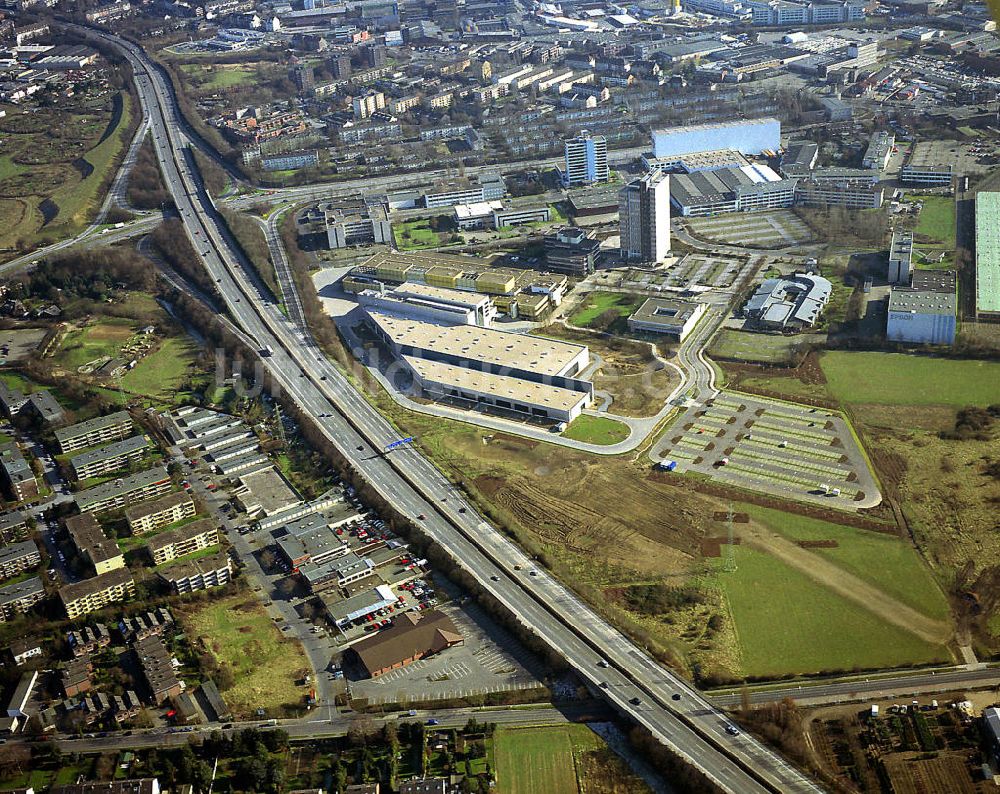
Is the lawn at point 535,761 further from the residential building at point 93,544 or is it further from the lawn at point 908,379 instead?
the lawn at point 908,379

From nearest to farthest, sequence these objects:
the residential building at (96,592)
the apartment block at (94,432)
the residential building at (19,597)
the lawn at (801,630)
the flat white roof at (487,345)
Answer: the lawn at (801,630), the residential building at (96,592), the residential building at (19,597), the apartment block at (94,432), the flat white roof at (487,345)

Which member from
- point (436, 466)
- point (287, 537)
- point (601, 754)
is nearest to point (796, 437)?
point (436, 466)

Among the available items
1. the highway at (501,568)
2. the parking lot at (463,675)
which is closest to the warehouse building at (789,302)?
the highway at (501,568)

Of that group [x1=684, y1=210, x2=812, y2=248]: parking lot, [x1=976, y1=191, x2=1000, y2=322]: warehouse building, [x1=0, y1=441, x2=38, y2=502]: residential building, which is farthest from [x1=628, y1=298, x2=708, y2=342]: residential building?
[x1=0, y1=441, x2=38, y2=502]: residential building

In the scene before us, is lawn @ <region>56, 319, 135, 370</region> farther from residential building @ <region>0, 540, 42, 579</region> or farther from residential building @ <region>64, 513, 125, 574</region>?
residential building @ <region>0, 540, 42, 579</region>

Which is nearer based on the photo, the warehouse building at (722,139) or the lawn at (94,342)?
the lawn at (94,342)

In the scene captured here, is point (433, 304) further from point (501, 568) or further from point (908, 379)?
point (908, 379)
